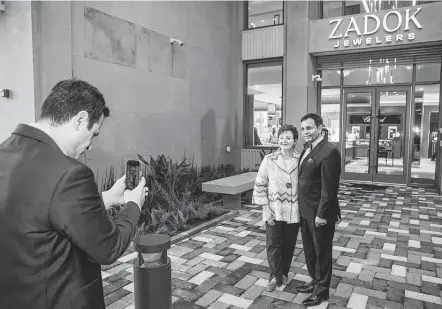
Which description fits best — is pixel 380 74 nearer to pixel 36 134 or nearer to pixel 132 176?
pixel 132 176

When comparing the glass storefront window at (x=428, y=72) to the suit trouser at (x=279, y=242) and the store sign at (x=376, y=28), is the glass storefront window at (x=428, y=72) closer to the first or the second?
the store sign at (x=376, y=28)

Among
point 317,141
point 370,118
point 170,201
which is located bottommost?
point 170,201

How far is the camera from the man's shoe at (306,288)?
126 inches

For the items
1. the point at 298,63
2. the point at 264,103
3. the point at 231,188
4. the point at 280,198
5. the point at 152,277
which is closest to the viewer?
the point at 152,277

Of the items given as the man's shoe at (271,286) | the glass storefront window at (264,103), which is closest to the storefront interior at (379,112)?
the glass storefront window at (264,103)

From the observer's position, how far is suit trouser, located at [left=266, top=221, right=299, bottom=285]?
3195mm

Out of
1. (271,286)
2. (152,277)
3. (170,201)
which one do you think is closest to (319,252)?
(271,286)

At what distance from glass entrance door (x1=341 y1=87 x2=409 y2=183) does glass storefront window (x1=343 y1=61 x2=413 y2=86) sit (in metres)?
0.22

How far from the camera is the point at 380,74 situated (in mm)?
9648

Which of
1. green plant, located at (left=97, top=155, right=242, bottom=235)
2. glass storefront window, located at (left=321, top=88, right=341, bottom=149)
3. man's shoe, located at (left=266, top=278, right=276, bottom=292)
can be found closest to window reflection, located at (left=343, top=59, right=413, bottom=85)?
glass storefront window, located at (left=321, top=88, right=341, bottom=149)

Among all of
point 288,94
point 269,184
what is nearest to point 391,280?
point 269,184

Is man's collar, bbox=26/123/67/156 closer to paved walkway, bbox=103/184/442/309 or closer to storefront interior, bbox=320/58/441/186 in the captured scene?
paved walkway, bbox=103/184/442/309

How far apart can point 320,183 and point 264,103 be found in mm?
8187

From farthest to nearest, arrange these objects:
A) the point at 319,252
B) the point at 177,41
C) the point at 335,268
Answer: the point at 177,41
the point at 335,268
the point at 319,252
